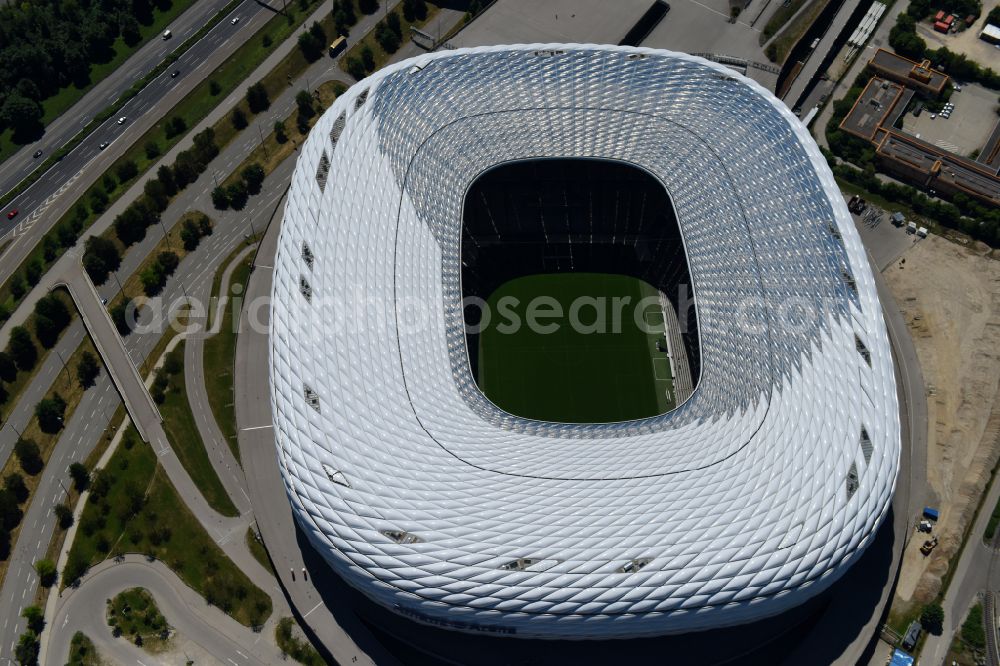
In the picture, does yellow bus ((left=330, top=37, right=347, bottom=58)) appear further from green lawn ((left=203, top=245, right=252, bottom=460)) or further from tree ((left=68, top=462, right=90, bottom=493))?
tree ((left=68, top=462, right=90, bottom=493))

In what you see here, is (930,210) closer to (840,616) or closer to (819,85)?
(819,85)

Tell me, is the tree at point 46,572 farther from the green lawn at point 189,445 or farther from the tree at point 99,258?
the tree at point 99,258

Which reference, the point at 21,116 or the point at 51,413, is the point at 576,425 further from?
the point at 21,116

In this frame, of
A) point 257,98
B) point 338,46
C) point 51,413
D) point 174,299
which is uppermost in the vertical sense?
point 338,46

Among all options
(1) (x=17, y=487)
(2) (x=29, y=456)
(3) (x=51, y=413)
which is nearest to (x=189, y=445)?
(3) (x=51, y=413)

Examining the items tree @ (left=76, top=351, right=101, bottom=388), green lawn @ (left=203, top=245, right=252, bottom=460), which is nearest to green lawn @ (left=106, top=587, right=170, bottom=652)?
green lawn @ (left=203, top=245, right=252, bottom=460)

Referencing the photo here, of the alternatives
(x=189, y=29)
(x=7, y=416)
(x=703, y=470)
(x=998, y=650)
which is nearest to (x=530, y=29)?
(x=189, y=29)
